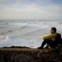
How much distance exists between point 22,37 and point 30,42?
141cm

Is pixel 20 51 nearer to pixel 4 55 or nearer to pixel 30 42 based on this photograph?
pixel 4 55

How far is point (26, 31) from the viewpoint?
1321 cm

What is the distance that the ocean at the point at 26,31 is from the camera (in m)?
10.9

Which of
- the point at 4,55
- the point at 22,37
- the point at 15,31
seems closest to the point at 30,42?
the point at 22,37

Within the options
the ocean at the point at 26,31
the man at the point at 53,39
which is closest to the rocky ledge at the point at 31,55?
the man at the point at 53,39

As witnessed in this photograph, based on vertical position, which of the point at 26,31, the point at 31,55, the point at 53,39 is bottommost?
the point at 31,55

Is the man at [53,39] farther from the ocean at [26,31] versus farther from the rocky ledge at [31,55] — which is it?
the ocean at [26,31]

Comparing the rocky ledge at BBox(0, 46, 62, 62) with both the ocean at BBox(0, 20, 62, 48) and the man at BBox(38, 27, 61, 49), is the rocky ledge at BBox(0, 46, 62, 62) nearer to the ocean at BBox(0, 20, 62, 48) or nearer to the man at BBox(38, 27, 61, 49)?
the man at BBox(38, 27, 61, 49)

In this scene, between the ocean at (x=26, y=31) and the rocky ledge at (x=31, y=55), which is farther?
the ocean at (x=26, y=31)

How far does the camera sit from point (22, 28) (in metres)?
13.6

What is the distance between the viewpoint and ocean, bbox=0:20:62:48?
1093 centimetres

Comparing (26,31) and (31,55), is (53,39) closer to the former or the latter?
(31,55)

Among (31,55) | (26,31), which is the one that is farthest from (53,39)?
(26,31)

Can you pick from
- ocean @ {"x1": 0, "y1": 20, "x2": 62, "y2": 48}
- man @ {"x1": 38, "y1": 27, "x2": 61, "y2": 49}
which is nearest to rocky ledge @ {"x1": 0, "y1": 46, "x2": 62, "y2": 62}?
man @ {"x1": 38, "y1": 27, "x2": 61, "y2": 49}
